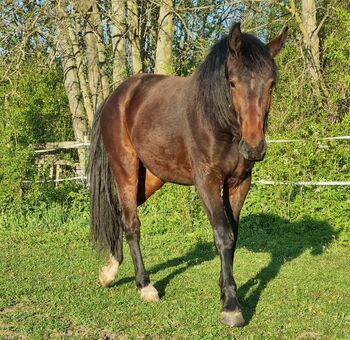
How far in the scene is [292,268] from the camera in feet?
19.8

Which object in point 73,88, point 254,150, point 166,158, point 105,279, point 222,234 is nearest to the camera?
point 254,150

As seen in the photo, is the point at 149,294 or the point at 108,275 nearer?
the point at 149,294

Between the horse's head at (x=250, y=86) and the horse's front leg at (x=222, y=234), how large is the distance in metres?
0.66

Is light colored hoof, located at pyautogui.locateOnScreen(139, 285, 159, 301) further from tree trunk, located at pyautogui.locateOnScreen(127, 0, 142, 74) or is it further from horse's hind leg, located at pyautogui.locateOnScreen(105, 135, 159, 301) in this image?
tree trunk, located at pyautogui.locateOnScreen(127, 0, 142, 74)

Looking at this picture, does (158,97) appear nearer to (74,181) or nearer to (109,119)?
(109,119)

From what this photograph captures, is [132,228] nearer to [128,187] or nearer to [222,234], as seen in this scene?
[128,187]

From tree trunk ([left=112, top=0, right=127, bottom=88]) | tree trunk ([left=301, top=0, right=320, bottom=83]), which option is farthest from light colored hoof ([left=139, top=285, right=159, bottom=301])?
tree trunk ([left=112, top=0, right=127, bottom=88])

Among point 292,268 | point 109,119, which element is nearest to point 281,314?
point 292,268

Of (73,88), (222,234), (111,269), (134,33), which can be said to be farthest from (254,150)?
(73,88)

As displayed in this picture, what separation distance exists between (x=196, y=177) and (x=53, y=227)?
223 inches

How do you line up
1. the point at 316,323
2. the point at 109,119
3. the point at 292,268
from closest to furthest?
1. the point at 316,323
2. the point at 109,119
3. the point at 292,268

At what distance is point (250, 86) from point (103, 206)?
264 cm

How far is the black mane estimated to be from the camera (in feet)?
12.2

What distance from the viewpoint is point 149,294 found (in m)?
4.75
